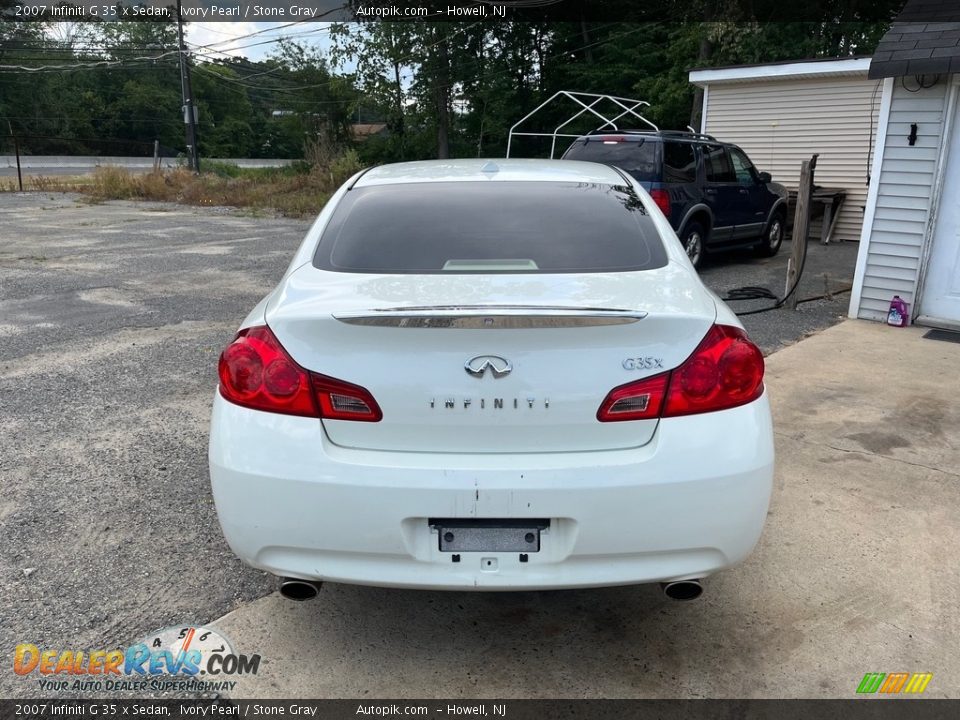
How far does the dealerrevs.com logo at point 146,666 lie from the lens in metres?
2.39

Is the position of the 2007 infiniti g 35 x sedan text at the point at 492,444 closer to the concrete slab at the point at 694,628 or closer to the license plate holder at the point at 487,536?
the license plate holder at the point at 487,536

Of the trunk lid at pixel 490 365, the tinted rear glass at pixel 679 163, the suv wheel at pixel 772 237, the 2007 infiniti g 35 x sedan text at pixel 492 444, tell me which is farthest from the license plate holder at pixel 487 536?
the suv wheel at pixel 772 237

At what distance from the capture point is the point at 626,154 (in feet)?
30.7

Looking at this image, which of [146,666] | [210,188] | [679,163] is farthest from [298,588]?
[210,188]

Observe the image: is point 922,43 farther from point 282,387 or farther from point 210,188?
point 210,188

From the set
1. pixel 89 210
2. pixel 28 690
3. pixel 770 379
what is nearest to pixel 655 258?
pixel 28 690

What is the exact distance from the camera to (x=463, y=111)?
1515 inches

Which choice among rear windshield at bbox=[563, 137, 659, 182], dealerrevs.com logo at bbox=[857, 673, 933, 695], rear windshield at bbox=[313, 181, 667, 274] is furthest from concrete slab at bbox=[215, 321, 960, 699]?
rear windshield at bbox=[563, 137, 659, 182]

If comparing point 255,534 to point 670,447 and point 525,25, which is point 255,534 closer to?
point 670,447

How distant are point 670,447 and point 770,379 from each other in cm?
373

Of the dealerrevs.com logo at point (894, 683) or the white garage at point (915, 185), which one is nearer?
the dealerrevs.com logo at point (894, 683)

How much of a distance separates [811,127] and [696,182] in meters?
5.74

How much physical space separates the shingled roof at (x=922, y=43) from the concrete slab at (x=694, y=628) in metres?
4.38

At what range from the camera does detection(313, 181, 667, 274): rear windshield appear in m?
2.71
